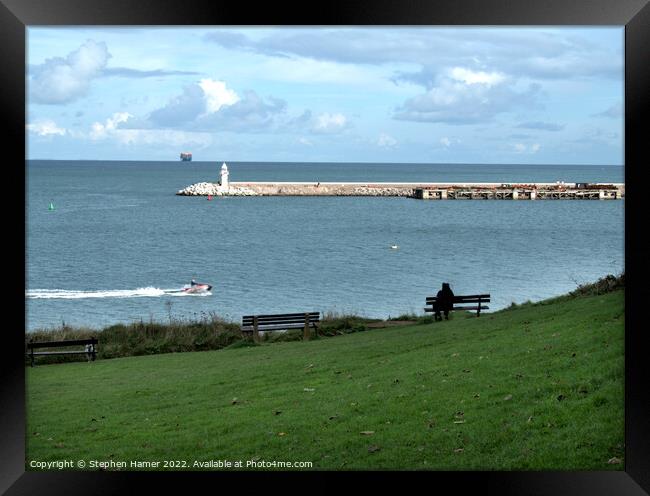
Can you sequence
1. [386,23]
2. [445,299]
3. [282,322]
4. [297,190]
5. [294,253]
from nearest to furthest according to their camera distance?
[386,23], [282,322], [445,299], [294,253], [297,190]

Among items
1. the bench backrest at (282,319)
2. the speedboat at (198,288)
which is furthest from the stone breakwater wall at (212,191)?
the bench backrest at (282,319)

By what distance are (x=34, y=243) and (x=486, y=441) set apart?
38433 mm

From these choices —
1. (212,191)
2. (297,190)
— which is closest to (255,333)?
(212,191)

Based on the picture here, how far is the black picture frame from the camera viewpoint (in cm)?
615

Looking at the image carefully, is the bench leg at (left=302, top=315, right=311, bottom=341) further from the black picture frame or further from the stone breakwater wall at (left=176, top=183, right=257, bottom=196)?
the stone breakwater wall at (left=176, top=183, right=257, bottom=196)

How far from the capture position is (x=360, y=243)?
145 ft

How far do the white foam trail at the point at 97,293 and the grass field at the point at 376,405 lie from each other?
1793cm

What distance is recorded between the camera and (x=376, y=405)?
7941mm

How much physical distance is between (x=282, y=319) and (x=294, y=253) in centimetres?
2794

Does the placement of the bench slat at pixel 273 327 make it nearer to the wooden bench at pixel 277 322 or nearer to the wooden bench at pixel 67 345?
the wooden bench at pixel 277 322

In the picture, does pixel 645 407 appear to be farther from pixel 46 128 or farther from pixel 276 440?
pixel 46 128

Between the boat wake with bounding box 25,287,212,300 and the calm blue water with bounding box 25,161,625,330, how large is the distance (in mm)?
81

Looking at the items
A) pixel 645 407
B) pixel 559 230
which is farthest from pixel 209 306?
pixel 559 230

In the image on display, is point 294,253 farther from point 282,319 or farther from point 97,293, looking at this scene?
point 282,319
